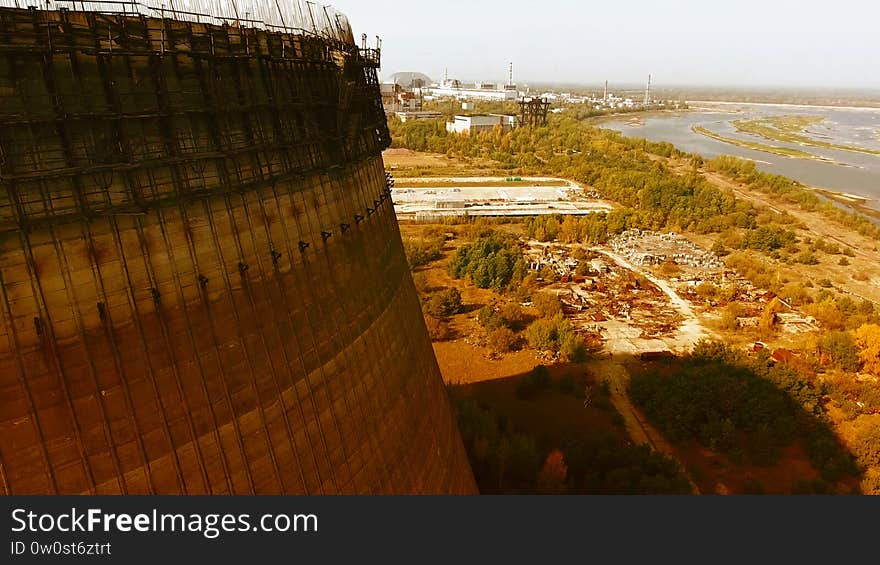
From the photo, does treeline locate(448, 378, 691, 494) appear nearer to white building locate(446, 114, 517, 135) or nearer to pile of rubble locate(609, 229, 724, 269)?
pile of rubble locate(609, 229, 724, 269)

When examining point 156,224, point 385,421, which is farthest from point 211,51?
point 385,421

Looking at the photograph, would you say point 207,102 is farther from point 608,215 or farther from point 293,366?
point 608,215

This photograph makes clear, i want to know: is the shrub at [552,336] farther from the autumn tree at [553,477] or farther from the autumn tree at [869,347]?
the autumn tree at [869,347]

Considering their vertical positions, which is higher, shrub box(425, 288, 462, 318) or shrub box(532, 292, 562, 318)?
shrub box(425, 288, 462, 318)

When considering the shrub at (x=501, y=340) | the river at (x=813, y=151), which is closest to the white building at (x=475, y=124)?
the river at (x=813, y=151)

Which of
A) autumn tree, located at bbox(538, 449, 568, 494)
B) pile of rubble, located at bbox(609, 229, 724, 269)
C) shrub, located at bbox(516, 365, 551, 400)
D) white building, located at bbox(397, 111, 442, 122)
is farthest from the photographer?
white building, located at bbox(397, 111, 442, 122)

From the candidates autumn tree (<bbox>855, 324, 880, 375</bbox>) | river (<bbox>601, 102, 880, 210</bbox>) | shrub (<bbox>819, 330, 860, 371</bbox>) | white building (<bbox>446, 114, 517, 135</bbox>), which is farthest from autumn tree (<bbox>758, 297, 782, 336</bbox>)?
white building (<bbox>446, 114, 517, 135</bbox>)

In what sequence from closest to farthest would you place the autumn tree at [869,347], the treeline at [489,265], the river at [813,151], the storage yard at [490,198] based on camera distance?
the autumn tree at [869,347], the treeline at [489,265], the storage yard at [490,198], the river at [813,151]
